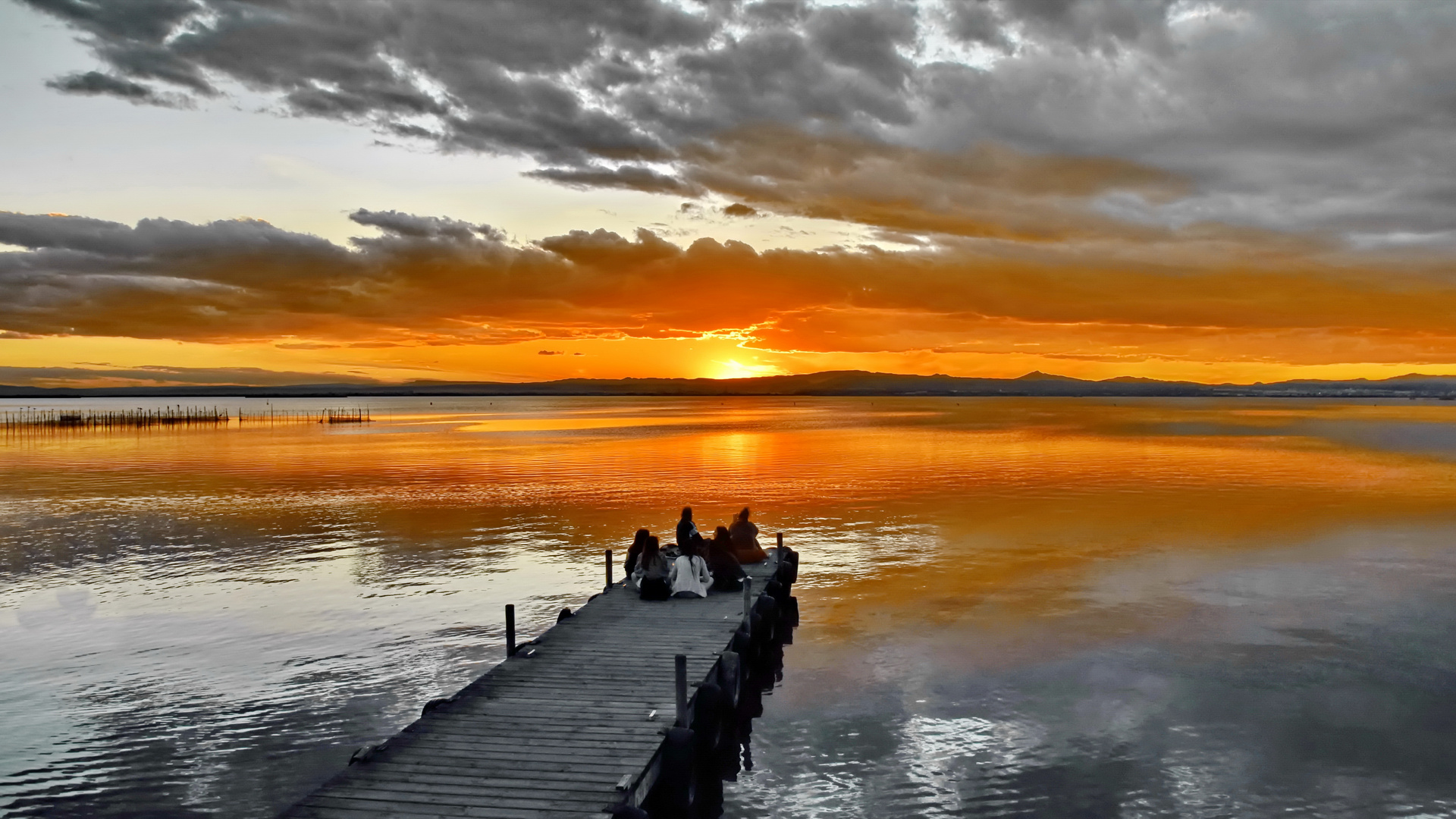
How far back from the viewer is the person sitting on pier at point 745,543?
2722 centimetres

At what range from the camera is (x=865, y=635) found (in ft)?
77.4

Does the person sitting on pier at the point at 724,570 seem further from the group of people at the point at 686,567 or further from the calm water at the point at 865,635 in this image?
the calm water at the point at 865,635

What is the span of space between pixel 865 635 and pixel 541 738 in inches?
475

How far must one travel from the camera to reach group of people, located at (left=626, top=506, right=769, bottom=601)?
72.1 feet

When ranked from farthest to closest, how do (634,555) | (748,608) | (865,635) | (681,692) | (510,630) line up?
(634,555)
(865,635)
(748,608)
(510,630)
(681,692)

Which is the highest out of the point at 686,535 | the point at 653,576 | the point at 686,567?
the point at 686,535

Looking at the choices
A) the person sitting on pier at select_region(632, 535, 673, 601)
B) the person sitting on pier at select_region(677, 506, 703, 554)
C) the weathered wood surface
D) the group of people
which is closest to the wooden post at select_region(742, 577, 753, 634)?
the weathered wood surface

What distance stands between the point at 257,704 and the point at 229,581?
42.3 feet

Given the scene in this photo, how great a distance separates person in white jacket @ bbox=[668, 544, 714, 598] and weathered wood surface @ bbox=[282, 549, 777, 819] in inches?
112

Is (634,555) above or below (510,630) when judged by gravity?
above

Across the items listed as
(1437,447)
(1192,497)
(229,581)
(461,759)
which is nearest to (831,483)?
(1192,497)

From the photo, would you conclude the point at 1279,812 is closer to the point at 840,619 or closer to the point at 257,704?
the point at 840,619

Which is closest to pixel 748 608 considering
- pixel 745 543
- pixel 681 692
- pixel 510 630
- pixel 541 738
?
pixel 510 630

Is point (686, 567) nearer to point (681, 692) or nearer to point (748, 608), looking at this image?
point (748, 608)
